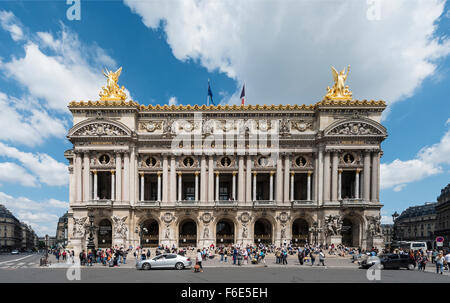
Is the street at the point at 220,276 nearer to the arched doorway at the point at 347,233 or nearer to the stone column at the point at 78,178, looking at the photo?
the stone column at the point at 78,178

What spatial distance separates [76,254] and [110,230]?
239 inches

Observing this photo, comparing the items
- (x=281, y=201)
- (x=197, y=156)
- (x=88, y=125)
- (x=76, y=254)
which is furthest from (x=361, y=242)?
(x=88, y=125)

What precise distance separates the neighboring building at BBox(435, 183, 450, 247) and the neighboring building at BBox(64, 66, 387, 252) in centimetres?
4919

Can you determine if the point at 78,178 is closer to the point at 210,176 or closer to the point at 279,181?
the point at 210,176

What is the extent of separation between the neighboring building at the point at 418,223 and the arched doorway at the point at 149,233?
281ft

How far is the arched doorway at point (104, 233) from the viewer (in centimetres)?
4966

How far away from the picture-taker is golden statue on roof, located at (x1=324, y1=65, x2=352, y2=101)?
51000mm

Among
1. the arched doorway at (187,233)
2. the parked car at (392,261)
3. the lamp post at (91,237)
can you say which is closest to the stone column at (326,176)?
the parked car at (392,261)

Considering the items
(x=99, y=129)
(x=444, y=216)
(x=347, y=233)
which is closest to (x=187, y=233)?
(x=99, y=129)

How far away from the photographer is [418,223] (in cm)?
11075

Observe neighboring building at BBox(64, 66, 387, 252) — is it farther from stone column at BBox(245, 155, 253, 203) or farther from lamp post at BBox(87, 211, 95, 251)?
lamp post at BBox(87, 211, 95, 251)
